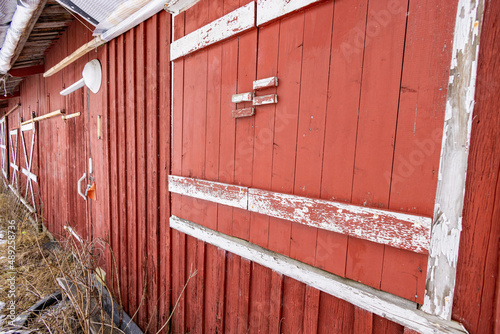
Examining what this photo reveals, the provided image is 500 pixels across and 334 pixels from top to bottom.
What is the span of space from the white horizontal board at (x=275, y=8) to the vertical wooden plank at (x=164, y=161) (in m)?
1.01

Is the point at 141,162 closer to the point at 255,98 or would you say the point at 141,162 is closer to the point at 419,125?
the point at 255,98

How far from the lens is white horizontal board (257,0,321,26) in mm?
1120

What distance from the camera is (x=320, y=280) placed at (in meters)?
1.12

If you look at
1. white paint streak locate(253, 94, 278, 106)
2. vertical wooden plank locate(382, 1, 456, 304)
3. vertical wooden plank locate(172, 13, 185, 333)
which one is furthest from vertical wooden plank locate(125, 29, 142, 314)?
vertical wooden plank locate(382, 1, 456, 304)

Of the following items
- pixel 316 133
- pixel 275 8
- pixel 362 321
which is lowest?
pixel 362 321

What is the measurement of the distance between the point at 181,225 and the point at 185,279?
0.48m

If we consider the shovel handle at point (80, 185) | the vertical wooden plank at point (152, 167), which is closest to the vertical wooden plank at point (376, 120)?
the vertical wooden plank at point (152, 167)

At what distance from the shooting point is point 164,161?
2021 millimetres

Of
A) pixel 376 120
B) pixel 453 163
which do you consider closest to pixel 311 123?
pixel 376 120

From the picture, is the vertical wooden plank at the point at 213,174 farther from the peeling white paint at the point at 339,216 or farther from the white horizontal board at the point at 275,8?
the white horizontal board at the point at 275,8

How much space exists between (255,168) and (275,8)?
89cm

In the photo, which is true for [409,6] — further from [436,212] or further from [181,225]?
[181,225]

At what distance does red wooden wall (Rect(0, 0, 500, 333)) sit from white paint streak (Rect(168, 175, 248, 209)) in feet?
0.22

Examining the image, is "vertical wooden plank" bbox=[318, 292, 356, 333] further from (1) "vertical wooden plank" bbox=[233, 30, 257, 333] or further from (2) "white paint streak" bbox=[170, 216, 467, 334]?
(1) "vertical wooden plank" bbox=[233, 30, 257, 333]
